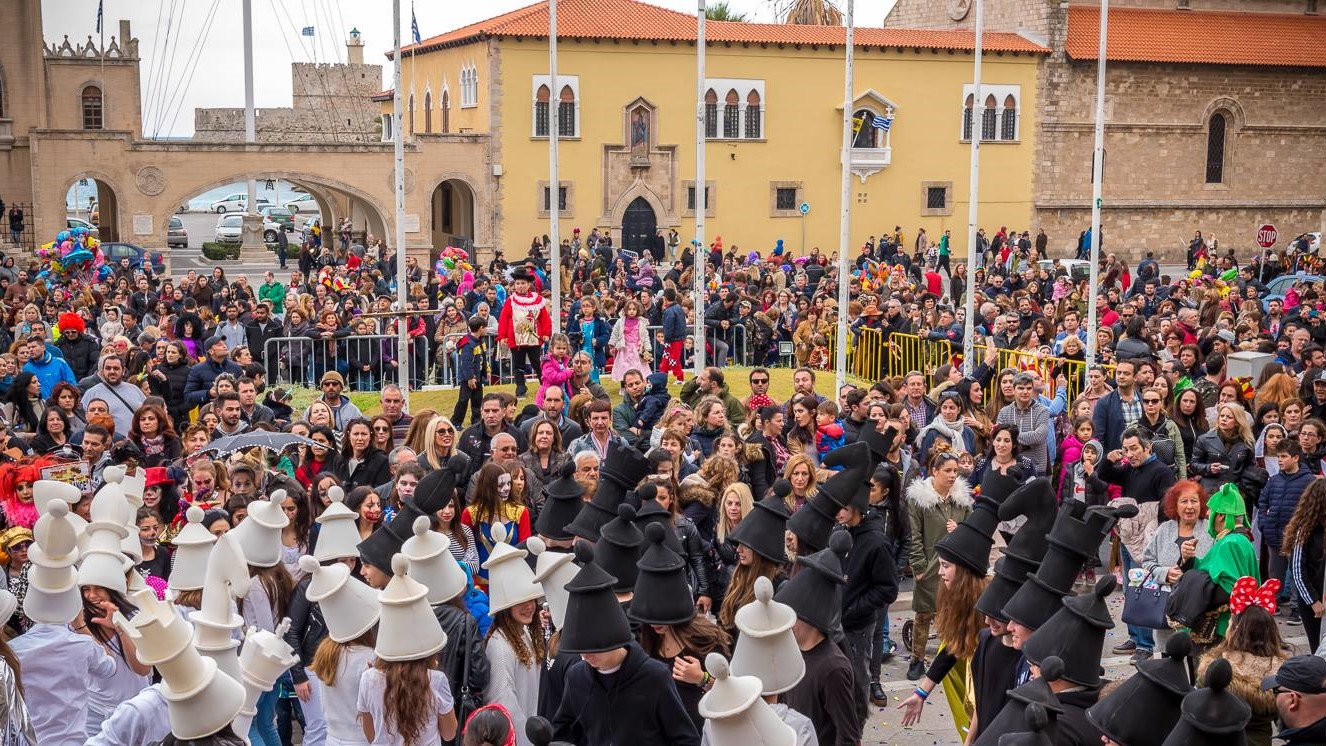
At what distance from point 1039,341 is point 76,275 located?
19.9 meters

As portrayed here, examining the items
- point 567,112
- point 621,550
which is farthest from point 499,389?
point 567,112

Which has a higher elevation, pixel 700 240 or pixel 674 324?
pixel 700 240

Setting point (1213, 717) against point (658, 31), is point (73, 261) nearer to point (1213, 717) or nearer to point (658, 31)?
point (658, 31)

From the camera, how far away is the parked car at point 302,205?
73594 mm

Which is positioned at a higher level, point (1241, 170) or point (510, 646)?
point (1241, 170)

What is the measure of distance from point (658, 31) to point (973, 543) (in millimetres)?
38607

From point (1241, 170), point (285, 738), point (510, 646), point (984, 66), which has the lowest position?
point (285, 738)

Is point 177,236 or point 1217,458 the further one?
point 177,236

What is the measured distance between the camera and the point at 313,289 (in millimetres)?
26859

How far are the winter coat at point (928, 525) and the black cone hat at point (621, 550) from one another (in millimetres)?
3266

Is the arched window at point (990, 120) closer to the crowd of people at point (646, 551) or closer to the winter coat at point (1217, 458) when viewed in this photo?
the crowd of people at point (646, 551)

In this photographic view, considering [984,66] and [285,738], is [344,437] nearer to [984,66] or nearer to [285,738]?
[285,738]

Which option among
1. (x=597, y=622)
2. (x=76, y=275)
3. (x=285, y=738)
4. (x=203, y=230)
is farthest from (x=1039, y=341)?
(x=203, y=230)

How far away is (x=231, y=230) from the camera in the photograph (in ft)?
182
